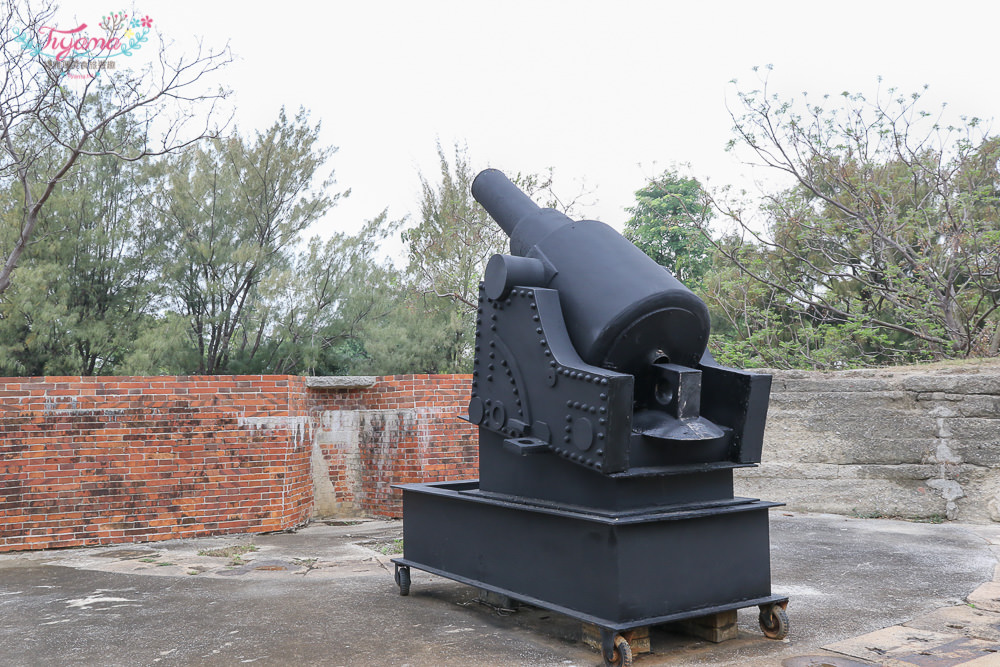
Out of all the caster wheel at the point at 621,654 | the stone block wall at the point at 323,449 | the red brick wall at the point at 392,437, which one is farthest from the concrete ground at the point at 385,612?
the red brick wall at the point at 392,437

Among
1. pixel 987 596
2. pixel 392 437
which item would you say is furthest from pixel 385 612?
pixel 392 437

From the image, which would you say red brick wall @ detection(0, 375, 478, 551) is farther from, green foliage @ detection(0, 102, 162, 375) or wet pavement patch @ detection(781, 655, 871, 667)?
green foliage @ detection(0, 102, 162, 375)

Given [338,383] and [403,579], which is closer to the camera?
[403,579]

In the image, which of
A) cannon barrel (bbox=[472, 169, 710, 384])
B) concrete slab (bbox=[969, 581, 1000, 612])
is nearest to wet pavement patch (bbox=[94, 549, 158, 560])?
cannon barrel (bbox=[472, 169, 710, 384])

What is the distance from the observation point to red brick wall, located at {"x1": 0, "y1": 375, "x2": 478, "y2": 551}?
6562 mm

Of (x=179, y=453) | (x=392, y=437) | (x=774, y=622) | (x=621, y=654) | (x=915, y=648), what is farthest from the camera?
(x=392, y=437)

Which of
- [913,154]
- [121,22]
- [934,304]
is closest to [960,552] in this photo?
[934,304]

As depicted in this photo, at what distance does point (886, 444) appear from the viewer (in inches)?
310

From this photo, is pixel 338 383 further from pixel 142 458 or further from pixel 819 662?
pixel 819 662

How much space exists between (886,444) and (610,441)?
547cm

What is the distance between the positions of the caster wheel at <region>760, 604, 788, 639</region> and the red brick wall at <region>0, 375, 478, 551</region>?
4324 millimetres

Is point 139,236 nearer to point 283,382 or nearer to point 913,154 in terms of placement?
point 283,382

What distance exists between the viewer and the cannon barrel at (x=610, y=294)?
367 centimetres

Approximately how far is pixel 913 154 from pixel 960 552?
7.46 meters
